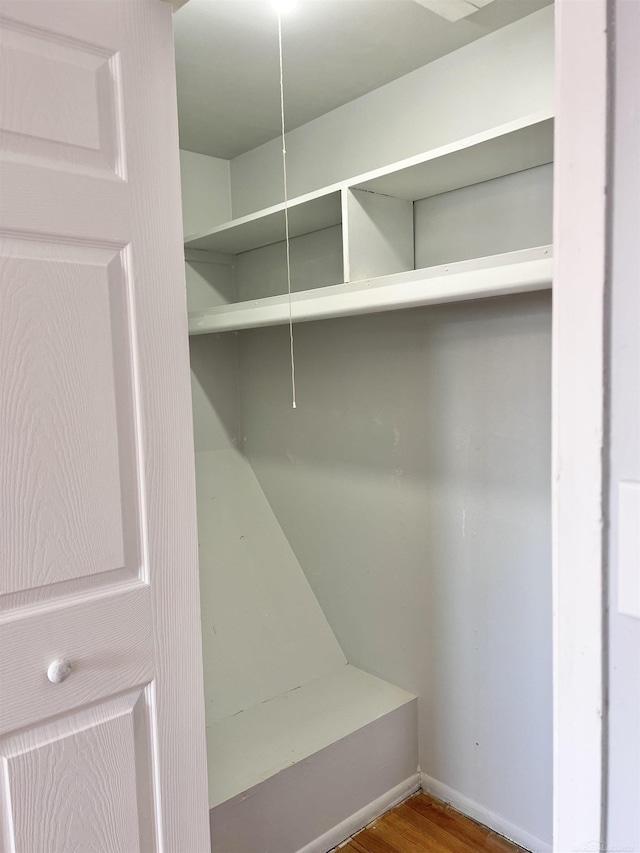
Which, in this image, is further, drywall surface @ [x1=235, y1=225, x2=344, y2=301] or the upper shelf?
drywall surface @ [x1=235, y1=225, x2=344, y2=301]

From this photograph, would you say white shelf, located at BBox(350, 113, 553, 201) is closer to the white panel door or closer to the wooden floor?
the white panel door

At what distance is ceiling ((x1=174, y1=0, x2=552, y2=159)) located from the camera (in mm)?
1547

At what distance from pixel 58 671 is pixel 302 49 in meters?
1.64

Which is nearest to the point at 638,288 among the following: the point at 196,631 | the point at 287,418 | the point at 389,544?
the point at 196,631

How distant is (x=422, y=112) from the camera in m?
1.89

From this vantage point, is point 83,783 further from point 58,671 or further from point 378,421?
point 378,421

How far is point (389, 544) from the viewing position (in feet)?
7.13

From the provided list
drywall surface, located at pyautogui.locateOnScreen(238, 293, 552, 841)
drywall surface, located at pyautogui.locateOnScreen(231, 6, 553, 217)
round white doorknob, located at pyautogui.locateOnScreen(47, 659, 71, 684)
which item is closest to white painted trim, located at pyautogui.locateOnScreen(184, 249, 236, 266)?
drywall surface, located at pyautogui.locateOnScreen(231, 6, 553, 217)

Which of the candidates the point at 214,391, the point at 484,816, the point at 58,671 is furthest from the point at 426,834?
the point at 214,391

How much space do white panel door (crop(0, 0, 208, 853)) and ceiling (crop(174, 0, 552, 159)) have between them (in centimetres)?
51

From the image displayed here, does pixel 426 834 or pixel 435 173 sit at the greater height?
pixel 435 173

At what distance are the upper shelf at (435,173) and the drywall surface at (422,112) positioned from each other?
0.48 feet

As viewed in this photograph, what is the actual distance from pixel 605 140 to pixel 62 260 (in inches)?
33.2

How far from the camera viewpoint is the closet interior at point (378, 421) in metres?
1.66
